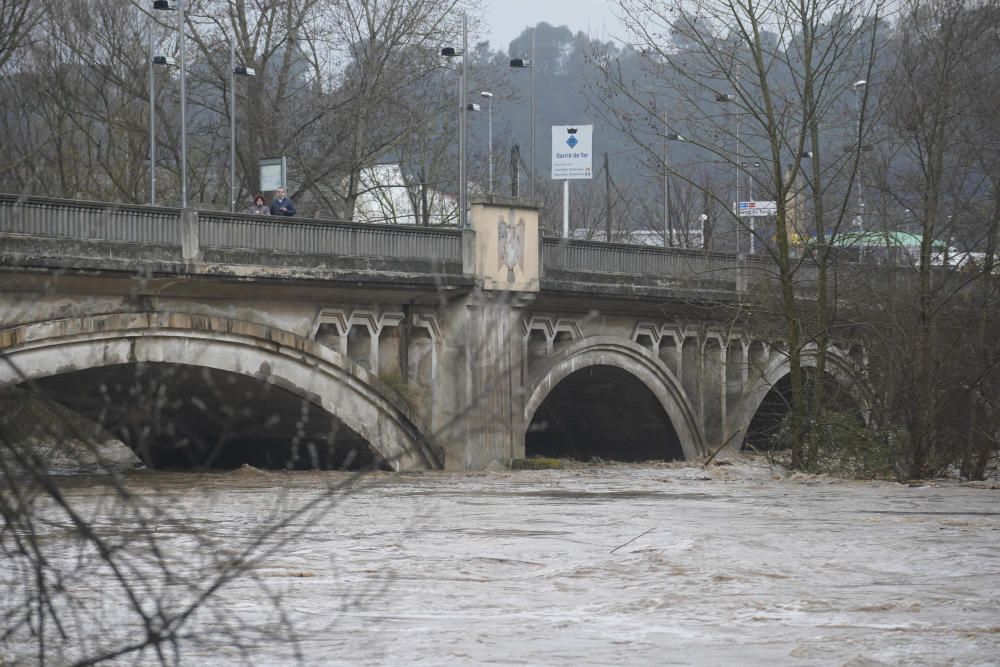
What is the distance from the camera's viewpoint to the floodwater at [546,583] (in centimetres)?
523

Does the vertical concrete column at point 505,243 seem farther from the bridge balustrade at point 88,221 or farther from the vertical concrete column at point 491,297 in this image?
Result: the bridge balustrade at point 88,221

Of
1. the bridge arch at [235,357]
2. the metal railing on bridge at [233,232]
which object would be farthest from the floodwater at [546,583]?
the metal railing on bridge at [233,232]

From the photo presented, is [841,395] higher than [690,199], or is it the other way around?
[690,199]

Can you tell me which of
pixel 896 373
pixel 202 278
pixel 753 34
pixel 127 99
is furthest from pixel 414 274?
pixel 127 99

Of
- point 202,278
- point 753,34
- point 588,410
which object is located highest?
point 753,34

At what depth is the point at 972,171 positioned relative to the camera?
19531 mm

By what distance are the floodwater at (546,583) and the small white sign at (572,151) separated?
17.2 metres

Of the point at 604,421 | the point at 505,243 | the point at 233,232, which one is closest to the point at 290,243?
the point at 233,232

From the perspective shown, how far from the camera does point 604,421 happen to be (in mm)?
29328

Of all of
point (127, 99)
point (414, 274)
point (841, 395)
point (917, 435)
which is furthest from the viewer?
point (127, 99)

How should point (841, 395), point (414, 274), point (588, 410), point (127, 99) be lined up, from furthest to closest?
point (127, 99)
point (588, 410)
point (414, 274)
point (841, 395)

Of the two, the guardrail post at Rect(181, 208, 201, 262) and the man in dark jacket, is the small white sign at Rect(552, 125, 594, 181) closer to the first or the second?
the man in dark jacket

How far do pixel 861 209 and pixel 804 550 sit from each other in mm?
11207

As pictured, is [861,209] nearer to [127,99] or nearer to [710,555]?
[710,555]
